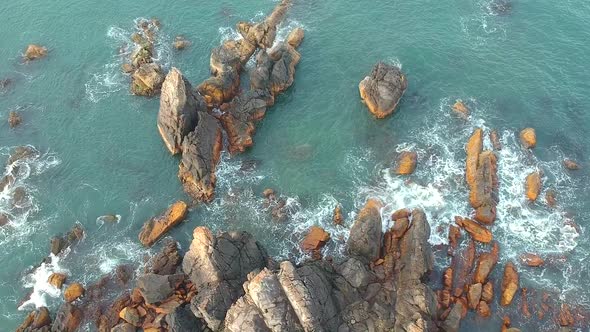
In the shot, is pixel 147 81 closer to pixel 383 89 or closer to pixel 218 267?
pixel 383 89

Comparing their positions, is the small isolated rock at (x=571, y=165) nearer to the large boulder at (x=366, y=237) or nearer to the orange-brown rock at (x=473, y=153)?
→ the orange-brown rock at (x=473, y=153)

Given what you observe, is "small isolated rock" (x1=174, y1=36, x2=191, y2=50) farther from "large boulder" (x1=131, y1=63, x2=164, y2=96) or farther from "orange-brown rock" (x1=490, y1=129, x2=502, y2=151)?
"orange-brown rock" (x1=490, y1=129, x2=502, y2=151)

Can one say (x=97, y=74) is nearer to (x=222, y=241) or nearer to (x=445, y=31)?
(x=222, y=241)

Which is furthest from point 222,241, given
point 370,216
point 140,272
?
point 370,216

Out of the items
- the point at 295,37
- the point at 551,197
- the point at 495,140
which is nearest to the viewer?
the point at 551,197

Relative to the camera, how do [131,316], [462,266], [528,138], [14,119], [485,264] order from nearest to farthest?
[131,316] < [485,264] < [462,266] < [528,138] < [14,119]

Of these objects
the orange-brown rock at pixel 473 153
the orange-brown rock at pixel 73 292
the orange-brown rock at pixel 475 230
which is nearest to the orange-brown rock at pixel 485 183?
the orange-brown rock at pixel 473 153

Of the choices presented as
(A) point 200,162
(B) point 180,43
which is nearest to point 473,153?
(A) point 200,162
